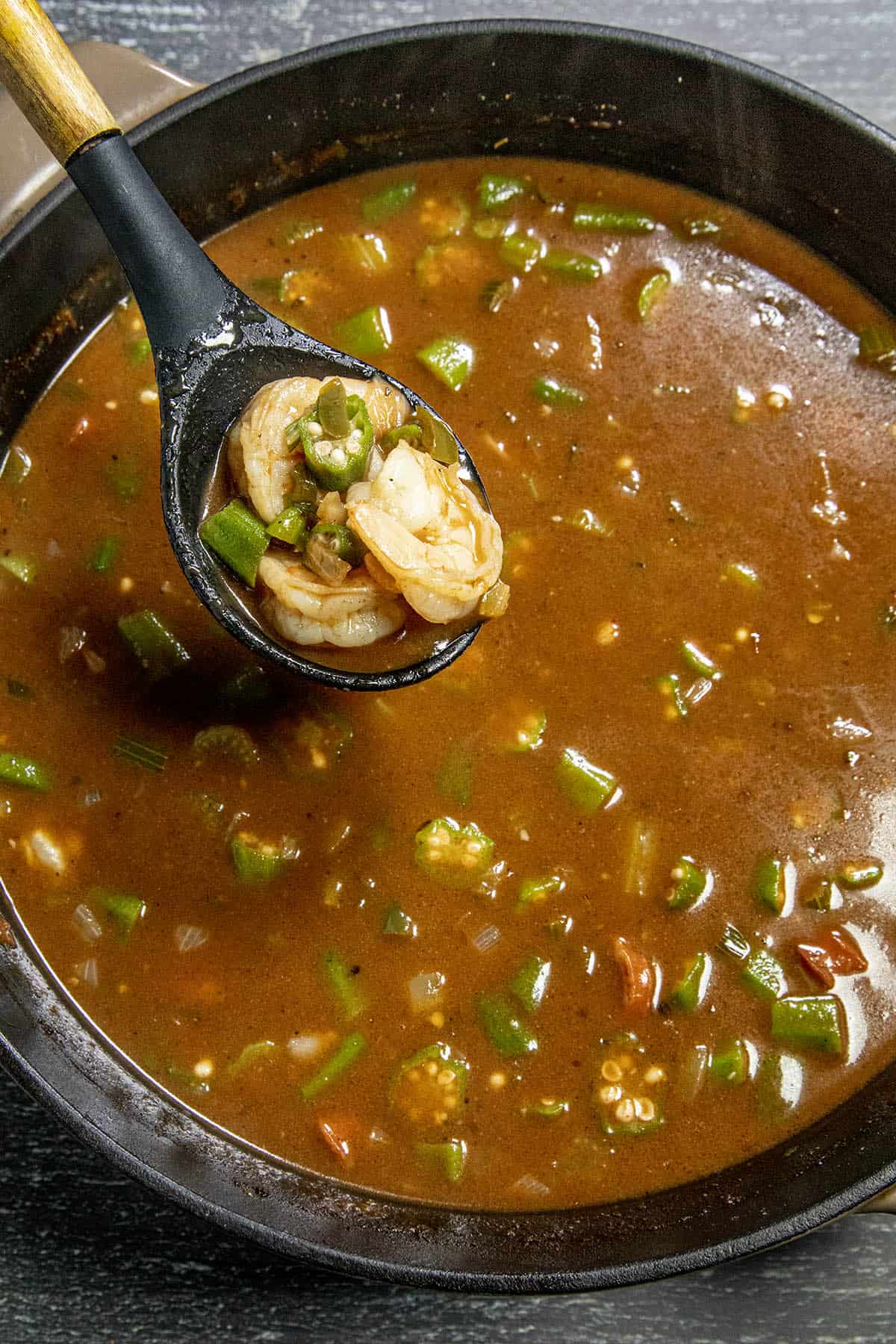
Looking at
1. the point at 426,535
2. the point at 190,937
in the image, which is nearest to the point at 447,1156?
the point at 190,937

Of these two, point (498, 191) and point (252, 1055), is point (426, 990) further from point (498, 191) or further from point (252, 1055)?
point (498, 191)

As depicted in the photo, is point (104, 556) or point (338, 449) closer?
point (338, 449)

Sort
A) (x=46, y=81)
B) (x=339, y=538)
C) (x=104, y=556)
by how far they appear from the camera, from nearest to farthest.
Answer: (x=46, y=81), (x=339, y=538), (x=104, y=556)

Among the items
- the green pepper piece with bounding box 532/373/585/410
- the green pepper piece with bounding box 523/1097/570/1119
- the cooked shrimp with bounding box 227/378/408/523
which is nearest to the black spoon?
the cooked shrimp with bounding box 227/378/408/523

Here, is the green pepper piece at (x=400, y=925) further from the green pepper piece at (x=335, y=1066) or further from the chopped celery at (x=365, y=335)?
the chopped celery at (x=365, y=335)

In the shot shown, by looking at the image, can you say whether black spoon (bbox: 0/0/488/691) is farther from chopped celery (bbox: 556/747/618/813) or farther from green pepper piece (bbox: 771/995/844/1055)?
green pepper piece (bbox: 771/995/844/1055)
